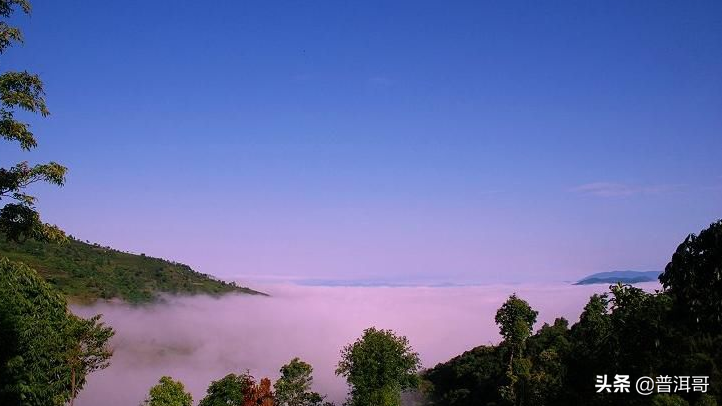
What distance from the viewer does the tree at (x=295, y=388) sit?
66.4 meters

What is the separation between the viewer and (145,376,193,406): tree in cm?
5225

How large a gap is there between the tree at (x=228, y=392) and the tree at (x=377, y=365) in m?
14.9

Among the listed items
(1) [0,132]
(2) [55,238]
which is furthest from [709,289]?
(1) [0,132]

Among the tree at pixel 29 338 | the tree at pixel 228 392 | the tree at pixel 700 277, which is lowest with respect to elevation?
the tree at pixel 228 392

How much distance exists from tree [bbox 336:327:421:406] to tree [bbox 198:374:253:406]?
588 inches

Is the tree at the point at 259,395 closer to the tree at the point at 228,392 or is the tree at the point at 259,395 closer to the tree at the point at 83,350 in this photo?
the tree at the point at 228,392

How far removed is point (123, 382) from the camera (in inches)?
7421

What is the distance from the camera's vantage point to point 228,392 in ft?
222

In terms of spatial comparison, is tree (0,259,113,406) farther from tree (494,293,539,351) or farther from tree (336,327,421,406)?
tree (494,293,539,351)

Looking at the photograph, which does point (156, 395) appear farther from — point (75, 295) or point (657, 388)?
point (75, 295)

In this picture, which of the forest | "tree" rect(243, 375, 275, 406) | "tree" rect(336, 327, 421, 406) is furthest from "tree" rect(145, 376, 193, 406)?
"tree" rect(336, 327, 421, 406)

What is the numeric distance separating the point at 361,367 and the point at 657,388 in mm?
38000

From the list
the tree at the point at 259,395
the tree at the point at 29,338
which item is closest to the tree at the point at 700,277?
the tree at the point at 29,338

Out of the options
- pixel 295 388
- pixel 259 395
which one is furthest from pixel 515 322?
pixel 259 395
